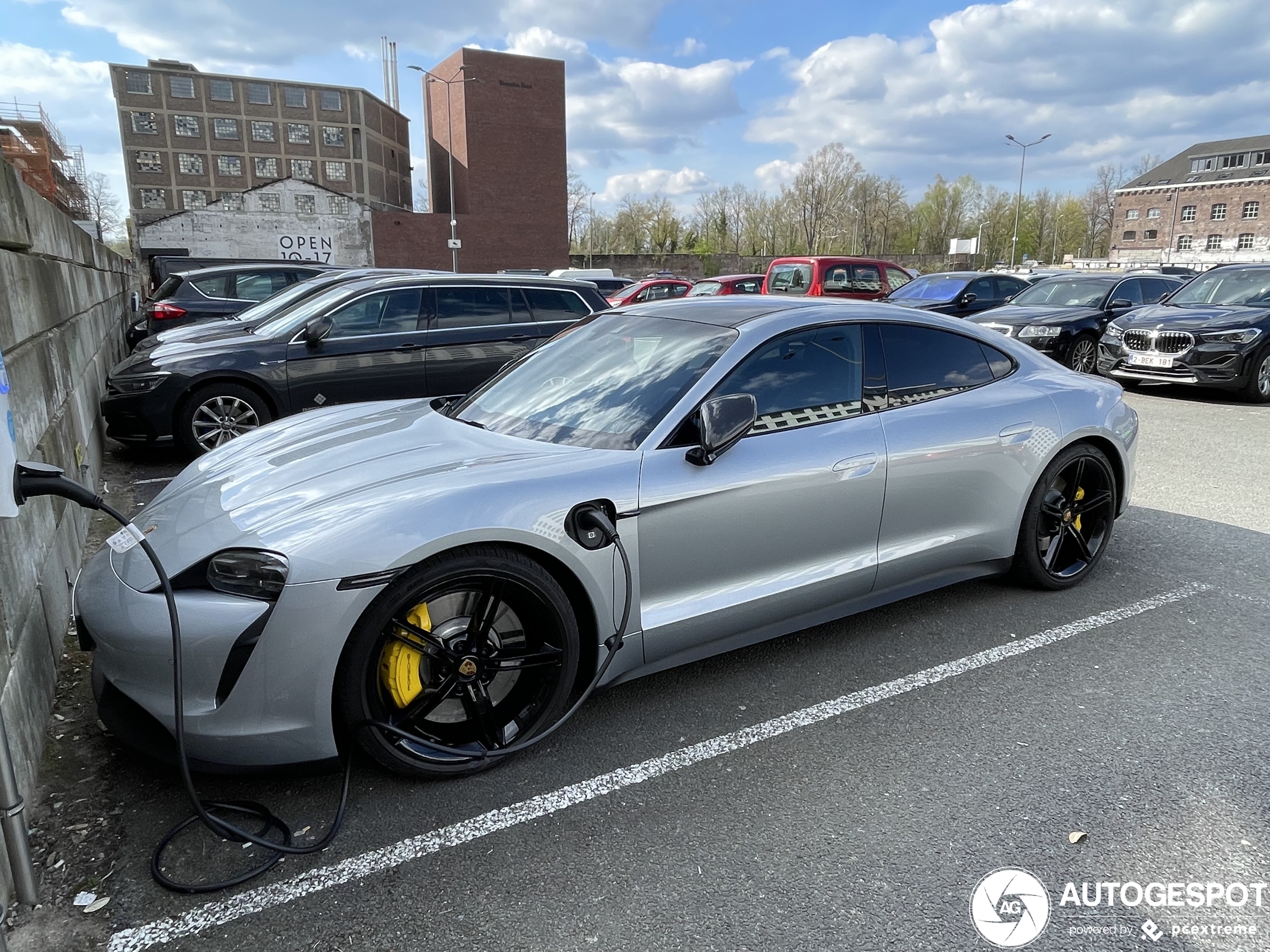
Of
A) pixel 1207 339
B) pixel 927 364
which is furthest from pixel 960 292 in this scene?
pixel 927 364

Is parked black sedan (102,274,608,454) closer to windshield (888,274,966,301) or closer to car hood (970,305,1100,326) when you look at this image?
car hood (970,305,1100,326)

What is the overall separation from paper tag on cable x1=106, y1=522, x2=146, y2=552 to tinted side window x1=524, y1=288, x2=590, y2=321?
5991 millimetres

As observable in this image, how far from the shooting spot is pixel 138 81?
7150 centimetres

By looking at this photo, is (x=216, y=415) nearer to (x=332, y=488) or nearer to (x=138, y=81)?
(x=332, y=488)

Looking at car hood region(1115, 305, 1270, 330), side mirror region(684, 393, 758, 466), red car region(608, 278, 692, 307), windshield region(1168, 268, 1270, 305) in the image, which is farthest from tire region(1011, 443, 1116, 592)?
red car region(608, 278, 692, 307)

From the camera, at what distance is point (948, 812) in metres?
2.58

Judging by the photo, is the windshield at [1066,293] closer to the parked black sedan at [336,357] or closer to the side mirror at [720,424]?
the parked black sedan at [336,357]

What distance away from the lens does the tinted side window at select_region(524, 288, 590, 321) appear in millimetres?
8430

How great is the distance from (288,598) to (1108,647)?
3413 mm

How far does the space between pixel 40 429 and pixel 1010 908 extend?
4.66 m

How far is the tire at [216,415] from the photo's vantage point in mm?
7184

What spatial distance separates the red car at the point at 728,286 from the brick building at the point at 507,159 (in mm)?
42793

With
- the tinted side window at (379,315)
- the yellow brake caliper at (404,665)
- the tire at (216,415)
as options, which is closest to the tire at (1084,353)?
the tinted side window at (379,315)

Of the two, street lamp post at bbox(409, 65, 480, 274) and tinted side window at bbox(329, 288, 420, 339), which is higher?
street lamp post at bbox(409, 65, 480, 274)
